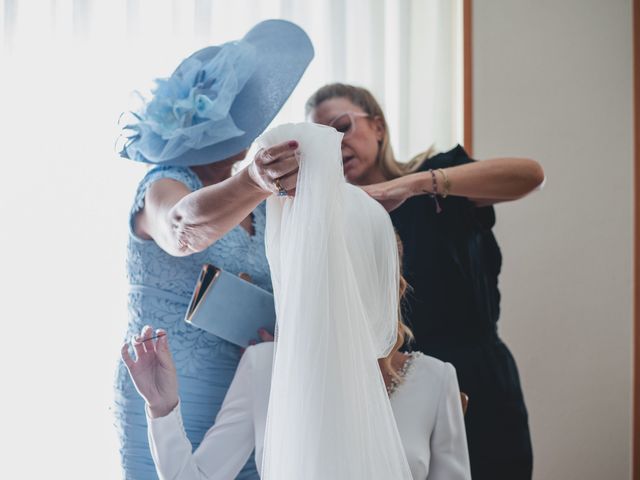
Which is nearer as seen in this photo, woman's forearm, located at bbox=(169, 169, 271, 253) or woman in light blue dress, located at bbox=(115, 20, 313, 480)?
woman's forearm, located at bbox=(169, 169, 271, 253)

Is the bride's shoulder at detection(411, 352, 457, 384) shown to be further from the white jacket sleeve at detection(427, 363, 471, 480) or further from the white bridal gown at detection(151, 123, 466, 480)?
the white bridal gown at detection(151, 123, 466, 480)

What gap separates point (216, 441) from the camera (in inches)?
52.7

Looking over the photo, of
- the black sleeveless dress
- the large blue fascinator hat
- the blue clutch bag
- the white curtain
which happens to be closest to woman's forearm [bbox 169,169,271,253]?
the blue clutch bag

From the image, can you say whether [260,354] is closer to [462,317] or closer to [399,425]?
[399,425]

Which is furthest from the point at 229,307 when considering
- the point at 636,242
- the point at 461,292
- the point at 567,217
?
the point at 636,242

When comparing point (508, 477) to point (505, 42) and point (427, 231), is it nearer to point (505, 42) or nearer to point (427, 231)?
point (427, 231)

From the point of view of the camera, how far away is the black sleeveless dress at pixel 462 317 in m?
1.81

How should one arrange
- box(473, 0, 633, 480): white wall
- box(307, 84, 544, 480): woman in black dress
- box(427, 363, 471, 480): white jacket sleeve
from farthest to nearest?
box(473, 0, 633, 480): white wall < box(307, 84, 544, 480): woman in black dress < box(427, 363, 471, 480): white jacket sleeve

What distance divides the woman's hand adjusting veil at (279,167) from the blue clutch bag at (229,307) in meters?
0.34

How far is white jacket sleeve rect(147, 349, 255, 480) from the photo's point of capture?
4.16 feet

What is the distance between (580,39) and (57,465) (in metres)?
2.07

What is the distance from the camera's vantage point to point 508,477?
1.82m

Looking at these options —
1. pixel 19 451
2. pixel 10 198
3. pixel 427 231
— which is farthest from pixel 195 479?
pixel 10 198

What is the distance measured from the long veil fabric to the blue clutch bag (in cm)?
30
